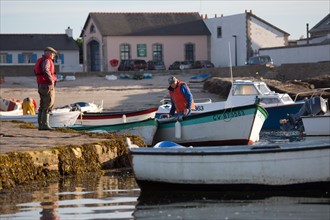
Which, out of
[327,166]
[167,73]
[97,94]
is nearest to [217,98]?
[97,94]

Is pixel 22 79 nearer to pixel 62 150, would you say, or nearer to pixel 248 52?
pixel 248 52

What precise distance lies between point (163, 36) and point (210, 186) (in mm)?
60930

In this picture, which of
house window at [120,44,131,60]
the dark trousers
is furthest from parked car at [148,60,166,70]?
the dark trousers

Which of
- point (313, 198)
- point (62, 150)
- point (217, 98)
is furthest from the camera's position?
point (217, 98)

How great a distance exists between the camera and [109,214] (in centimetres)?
1243

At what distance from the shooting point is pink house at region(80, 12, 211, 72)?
241 feet

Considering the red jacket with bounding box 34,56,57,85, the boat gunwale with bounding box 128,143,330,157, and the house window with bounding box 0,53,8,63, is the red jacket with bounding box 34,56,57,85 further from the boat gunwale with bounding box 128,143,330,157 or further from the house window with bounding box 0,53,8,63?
the house window with bounding box 0,53,8,63

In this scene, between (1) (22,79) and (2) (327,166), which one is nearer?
(2) (327,166)

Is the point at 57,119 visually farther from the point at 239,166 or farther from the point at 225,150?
the point at 239,166

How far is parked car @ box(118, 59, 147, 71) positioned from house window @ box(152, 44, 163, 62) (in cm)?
385

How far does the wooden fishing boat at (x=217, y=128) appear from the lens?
68.0ft

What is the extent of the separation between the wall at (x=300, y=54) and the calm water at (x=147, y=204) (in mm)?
46112

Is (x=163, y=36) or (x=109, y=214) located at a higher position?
(x=163, y=36)

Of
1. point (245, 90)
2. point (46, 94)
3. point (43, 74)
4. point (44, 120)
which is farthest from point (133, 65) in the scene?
point (43, 74)
